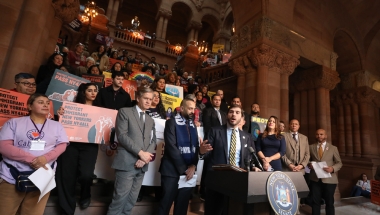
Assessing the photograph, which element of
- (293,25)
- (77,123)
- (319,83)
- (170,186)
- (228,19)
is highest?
(228,19)

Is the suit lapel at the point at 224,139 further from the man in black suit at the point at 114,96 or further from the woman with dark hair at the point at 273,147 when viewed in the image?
the man in black suit at the point at 114,96

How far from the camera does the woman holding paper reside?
6.24 ft

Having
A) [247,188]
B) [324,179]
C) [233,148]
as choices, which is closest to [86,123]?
[233,148]

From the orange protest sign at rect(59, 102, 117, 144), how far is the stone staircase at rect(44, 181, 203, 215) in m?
0.85

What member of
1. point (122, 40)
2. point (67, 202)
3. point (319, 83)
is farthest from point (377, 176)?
point (122, 40)

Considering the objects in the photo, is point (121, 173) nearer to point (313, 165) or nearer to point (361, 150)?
point (313, 165)

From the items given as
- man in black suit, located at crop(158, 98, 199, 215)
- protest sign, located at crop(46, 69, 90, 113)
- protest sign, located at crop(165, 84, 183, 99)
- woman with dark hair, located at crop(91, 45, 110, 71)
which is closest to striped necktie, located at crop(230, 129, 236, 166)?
man in black suit, located at crop(158, 98, 199, 215)

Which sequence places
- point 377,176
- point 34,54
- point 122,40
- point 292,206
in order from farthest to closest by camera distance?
1. point 122,40
2. point 377,176
3. point 34,54
4. point 292,206

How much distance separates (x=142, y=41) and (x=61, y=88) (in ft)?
56.8

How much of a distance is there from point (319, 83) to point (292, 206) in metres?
8.19

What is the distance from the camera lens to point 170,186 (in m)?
2.56

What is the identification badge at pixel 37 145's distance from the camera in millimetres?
2017

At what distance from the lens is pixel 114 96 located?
3449 millimetres

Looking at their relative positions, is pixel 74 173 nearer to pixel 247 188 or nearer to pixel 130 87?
pixel 247 188
